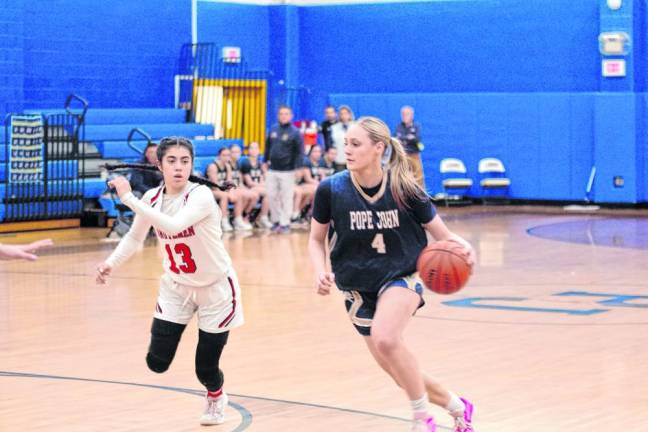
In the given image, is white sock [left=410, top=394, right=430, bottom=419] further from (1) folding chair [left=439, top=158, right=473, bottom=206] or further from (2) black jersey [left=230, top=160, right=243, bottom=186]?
(1) folding chair [left=439, top=158, right=473, bottom=206]

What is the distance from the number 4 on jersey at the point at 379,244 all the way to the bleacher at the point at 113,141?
41.7ft

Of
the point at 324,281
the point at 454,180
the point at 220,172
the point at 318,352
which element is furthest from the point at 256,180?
the point at 324,281

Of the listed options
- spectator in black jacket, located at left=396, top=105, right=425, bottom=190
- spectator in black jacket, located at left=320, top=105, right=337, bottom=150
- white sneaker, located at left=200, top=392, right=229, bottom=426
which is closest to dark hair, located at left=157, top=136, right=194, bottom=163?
white sneaker, located at left=200, top=392, right=229, bottom=426

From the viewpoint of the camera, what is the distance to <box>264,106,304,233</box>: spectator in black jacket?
18047 mm

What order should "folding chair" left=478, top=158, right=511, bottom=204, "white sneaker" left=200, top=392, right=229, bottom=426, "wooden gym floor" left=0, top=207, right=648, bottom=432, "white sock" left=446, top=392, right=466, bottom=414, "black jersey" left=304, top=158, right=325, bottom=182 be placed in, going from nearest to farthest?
"white sock" left=446, top=392, right=466, bottom=414 < "white sneaker" left=200, top=392, right=229, bottom=426 < "wooden gym floor" left=0, top=207, right=648, bottom=432 < "black jersey" left=304, top=158, right=325, bottom=182 < "folding chair" left=478, top=158, right=511, bottom=204

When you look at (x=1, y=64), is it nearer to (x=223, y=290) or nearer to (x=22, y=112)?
(x=22, y=112)

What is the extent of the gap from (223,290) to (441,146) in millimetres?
17880

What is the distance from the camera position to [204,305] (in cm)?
676

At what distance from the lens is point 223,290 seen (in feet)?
22.2

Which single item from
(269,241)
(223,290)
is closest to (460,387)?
(223,290)

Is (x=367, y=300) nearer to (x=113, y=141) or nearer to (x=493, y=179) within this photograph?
(x=113, y=141)

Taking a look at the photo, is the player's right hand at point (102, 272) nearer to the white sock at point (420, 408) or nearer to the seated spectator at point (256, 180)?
the white sock at point (420, 408)

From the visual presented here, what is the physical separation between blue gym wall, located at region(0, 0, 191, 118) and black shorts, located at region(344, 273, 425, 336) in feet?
48.0

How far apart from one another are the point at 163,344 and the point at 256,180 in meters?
12.3
